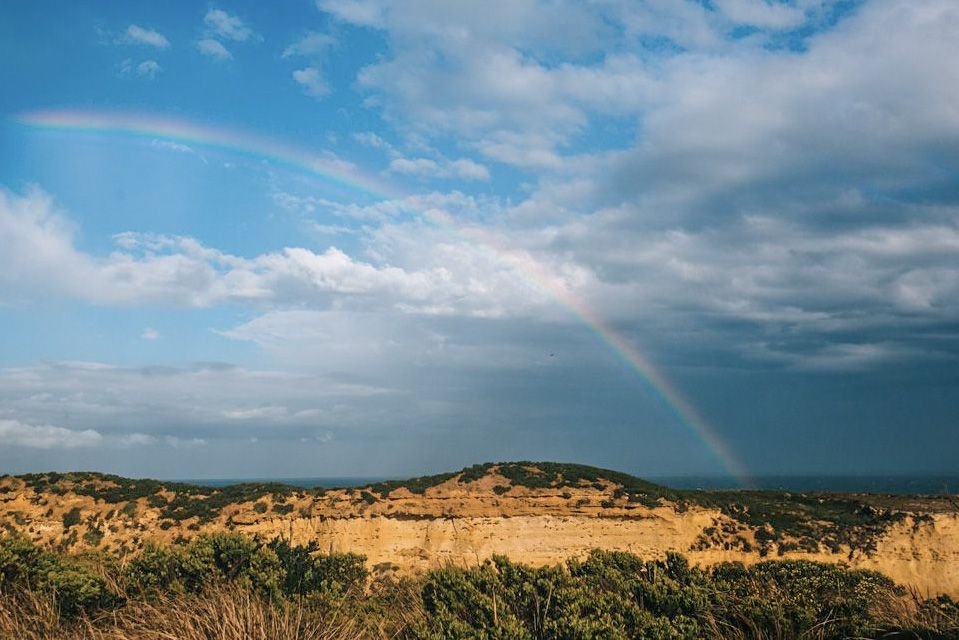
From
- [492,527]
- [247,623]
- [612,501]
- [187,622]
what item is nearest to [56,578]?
[187,622]

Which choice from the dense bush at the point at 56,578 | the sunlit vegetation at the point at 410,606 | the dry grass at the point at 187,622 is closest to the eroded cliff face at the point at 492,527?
the sunlit vegetation at the point at 410,606

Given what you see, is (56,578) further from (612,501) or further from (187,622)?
(612,501)

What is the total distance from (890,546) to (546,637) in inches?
1546

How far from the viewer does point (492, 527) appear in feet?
127

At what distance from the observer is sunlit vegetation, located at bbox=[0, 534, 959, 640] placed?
28.1 feet

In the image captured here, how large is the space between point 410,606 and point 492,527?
27.8 metres

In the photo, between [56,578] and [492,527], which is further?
[492,527]

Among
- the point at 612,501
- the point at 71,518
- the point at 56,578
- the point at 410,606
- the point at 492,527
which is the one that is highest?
the point at 56,578

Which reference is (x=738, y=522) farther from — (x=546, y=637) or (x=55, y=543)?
(x=55, y=543)

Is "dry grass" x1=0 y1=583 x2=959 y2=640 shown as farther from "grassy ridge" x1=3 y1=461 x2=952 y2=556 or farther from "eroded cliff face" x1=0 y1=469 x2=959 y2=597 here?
"grassy ridge" x1=3 y1=461 x2=952 y2=556

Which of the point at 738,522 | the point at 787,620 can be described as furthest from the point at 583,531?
the point at 787,620

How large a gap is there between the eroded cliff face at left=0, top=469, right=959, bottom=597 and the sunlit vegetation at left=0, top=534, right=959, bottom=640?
24.9 meters

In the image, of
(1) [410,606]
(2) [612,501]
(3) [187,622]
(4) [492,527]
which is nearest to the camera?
(3) [187,622]

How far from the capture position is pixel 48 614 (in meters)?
9.20
